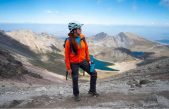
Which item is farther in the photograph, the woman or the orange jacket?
the orange jacket

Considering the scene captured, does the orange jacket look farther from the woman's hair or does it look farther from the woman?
the woman's hair

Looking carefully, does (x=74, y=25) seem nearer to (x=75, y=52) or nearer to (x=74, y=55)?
(x=75, y=52)

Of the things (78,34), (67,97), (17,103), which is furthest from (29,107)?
(78,34)

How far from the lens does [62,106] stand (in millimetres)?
10359

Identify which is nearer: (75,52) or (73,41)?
(73,41)

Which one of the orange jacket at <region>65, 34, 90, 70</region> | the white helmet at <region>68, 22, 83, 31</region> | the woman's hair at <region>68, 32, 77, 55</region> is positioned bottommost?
the orange jacket at <region>65, 34, 90, 70</region>

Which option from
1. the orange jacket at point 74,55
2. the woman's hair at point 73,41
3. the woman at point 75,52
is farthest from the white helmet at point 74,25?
the orange jacket at point 74,55

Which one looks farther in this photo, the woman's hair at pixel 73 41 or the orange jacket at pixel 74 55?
the orange jacket at pixel 74 55

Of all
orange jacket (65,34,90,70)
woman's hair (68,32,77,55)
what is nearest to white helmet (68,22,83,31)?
woman's hair (68,32,77,55)

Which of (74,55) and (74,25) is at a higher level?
(74,25)

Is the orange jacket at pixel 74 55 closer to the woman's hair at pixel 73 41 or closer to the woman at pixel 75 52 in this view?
the woman at pixel 75 52

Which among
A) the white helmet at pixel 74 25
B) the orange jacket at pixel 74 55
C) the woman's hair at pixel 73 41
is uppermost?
the white helmet at pixel 74 25

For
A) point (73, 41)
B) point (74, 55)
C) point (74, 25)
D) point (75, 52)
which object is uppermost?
point (74, 25)

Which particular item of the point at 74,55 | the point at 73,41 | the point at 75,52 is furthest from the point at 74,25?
the point at 74,55
